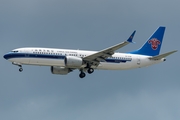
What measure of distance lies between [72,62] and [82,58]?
244cm

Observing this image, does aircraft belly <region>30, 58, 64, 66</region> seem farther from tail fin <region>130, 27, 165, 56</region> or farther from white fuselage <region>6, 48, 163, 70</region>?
tail fin <region>130, 27, 165, 56</region>

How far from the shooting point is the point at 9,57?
78688mm

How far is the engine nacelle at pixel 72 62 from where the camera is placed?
3061 inches

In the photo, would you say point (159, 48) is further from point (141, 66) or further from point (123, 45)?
point (123, 45)

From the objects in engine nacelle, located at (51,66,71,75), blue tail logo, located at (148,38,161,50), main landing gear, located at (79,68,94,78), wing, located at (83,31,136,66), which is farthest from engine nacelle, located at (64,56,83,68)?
blue tail logo, located at (148,38,161,50)

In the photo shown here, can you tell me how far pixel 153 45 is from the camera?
293 feet

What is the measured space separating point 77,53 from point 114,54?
6170 millimetres

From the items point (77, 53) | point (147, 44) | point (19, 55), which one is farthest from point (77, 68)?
point (147, 44)

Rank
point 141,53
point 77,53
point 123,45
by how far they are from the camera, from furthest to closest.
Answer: point 141,53, point 77,53, point 123,45

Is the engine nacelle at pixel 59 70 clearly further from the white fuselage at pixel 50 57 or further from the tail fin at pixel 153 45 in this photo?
the tail fin at pixel 153 45

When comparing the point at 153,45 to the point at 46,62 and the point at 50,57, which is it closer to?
the point at 50,57

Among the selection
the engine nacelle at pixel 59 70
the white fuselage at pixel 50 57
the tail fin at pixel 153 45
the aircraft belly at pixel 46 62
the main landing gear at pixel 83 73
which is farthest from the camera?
the tail fin at pixel 153 45

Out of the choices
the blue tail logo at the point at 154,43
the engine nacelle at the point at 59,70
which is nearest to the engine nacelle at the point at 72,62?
the engine nacelle at the point at 59,70

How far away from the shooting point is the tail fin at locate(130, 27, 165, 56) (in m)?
87.6
